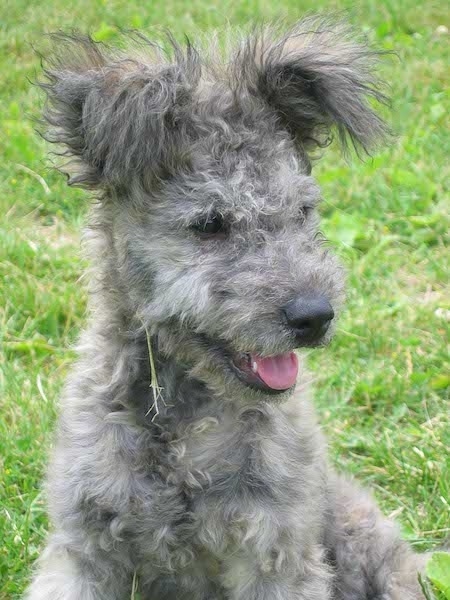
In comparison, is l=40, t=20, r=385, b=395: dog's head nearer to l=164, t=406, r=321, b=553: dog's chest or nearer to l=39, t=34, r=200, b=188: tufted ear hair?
l=39, t=34, r=200, b=188: tufted ear hair

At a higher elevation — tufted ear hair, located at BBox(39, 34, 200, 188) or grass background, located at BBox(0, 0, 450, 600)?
tufted ear hair, located at BBox(39, 34, 200, 188)

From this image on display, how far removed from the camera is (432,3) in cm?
937

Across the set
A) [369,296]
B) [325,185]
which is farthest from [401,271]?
[325,185]

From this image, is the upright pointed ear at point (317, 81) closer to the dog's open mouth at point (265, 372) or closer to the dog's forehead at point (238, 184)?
the dog's forehead at point (238, 184)

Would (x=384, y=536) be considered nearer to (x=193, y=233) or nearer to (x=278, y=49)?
(x=193, y=233)

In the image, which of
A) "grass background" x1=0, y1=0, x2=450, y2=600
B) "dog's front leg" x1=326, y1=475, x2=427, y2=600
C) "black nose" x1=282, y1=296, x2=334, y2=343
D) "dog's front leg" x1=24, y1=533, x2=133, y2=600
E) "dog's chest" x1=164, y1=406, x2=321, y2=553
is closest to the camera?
"black nose" x1=282, y1=296, x2=334, y2=343

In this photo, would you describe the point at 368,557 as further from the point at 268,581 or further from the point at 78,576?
the point at 78,576

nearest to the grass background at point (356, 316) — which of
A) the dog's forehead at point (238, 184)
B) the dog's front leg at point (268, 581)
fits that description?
the dog's forehead at point (238, 184)

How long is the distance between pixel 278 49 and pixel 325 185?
3.20 m

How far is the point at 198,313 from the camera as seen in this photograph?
2.70 metres

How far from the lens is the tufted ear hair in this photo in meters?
2.61

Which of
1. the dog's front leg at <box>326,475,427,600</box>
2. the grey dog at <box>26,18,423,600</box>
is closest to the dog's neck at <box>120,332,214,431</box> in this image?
the grey dog at <box>26,18,423,600</box>

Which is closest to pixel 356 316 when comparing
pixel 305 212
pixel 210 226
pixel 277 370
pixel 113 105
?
pixel 305 212

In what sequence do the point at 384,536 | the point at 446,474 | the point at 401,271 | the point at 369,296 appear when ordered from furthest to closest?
the point at 401,271 < the point at 369,296 < the point at 446,474 < the point at 384,536
